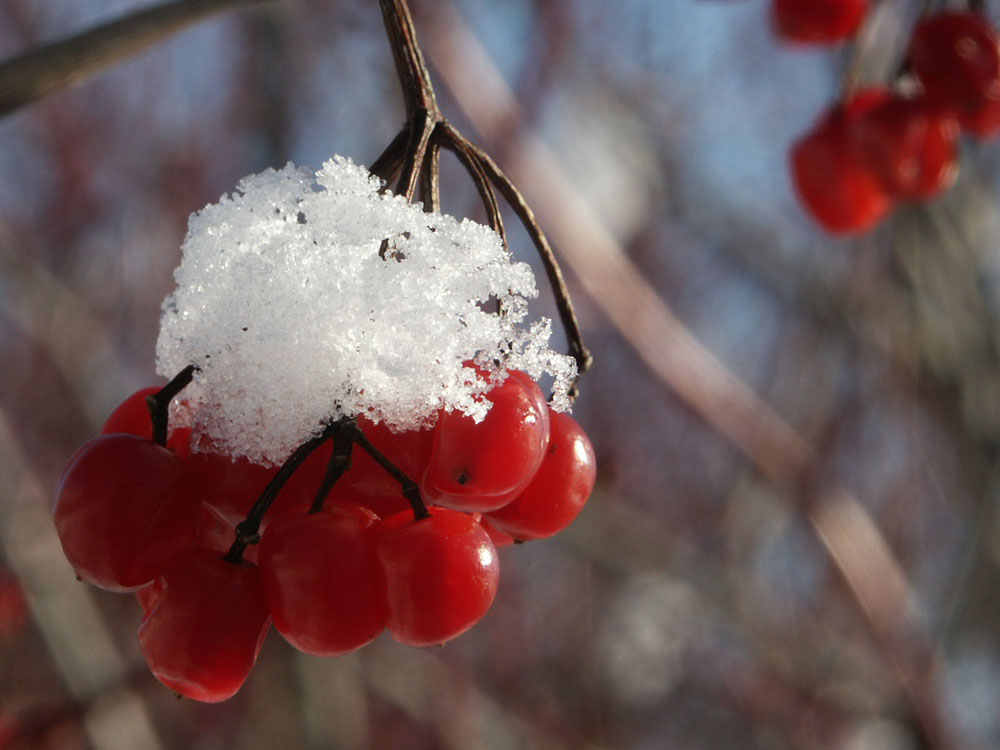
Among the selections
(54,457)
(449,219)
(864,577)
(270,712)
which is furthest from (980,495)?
(54,457)

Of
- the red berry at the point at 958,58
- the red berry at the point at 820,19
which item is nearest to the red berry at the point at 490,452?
the red berry at the point at 958,58

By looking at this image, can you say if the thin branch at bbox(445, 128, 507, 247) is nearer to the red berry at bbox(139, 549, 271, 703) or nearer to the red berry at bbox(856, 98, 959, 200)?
the red berry at bbox(139, 549, 271, 703)

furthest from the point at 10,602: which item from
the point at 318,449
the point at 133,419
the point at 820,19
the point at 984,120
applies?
the point at 984,120

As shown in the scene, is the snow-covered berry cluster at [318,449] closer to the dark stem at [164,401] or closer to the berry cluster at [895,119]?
the dark stem at [164,401]

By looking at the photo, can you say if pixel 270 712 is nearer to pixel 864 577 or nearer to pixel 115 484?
pixel 864 577

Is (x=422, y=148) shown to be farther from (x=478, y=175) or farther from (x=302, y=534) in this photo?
(x=302, y=534)

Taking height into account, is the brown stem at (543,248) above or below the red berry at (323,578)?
above

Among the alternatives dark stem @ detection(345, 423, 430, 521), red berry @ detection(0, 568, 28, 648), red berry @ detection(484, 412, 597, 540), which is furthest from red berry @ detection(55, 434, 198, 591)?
red berry @ detection(0, 568, 28, 648)
